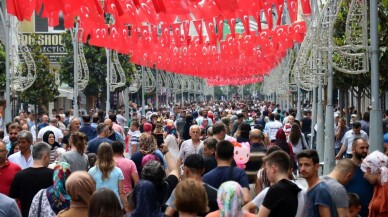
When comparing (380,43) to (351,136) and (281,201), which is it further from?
(281,201)

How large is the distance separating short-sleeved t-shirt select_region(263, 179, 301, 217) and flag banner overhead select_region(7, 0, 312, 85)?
6103 millimetres

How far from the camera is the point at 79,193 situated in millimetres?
8547

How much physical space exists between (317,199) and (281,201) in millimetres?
575

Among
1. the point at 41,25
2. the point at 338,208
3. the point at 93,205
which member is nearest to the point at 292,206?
the point at 338,208

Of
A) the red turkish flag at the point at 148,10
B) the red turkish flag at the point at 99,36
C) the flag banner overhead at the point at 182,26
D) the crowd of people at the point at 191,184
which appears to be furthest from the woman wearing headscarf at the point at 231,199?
the red turkish flag at the point at 99,36

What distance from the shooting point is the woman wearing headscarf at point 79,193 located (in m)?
8.54

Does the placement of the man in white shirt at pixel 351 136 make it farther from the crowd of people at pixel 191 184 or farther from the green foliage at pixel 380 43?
the crowd of people at pixel 191 184

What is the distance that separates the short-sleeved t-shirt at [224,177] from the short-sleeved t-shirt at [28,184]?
170 centimetres

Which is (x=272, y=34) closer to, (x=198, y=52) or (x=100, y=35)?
(x=100, y=35)

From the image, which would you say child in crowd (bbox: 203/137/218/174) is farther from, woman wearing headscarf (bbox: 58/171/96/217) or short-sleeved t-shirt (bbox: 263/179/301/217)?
woman wearing headscarf (bbox: 58/171/96/217)

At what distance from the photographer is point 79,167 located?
13.4 metres

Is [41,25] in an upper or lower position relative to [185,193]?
upper

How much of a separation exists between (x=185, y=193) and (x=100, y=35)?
69.8 ft

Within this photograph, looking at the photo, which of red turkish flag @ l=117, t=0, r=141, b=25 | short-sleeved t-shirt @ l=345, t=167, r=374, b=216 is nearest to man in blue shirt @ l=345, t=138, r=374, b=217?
short-sleeved t-shirt @ l=345, t=167, r=374, b=216
